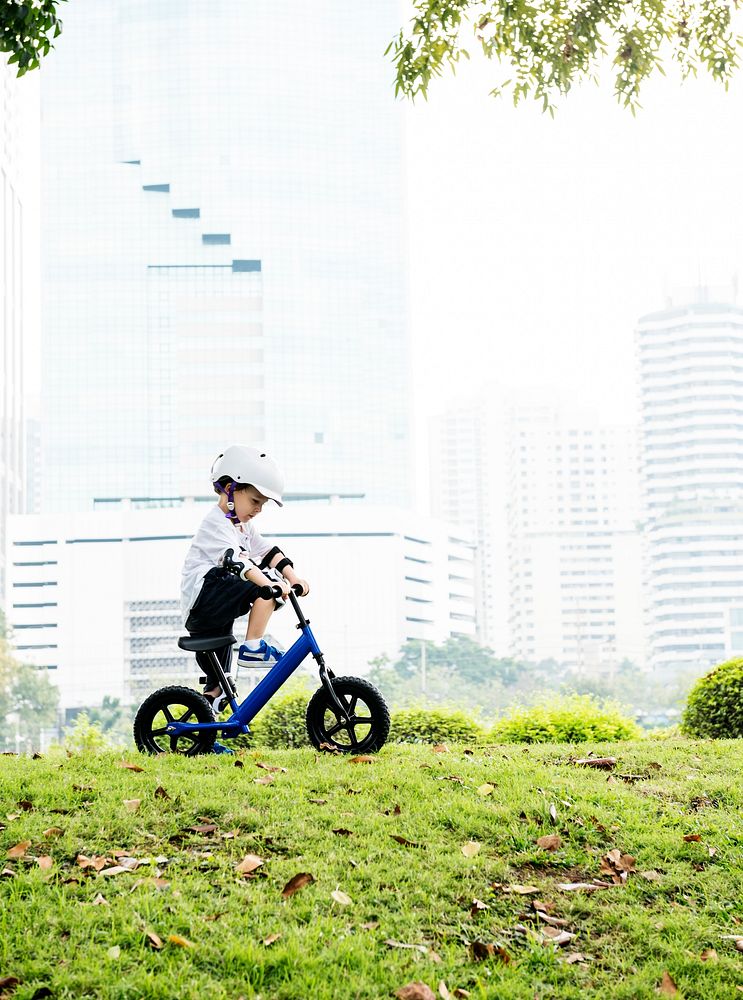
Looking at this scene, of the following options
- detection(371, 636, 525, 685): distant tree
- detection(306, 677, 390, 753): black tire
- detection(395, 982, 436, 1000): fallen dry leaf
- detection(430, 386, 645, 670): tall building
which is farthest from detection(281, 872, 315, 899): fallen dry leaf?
detection(430, 386, 645, 670): tall building

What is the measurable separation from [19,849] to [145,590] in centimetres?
9140

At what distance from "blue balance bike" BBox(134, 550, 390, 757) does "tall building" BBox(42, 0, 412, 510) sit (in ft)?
320

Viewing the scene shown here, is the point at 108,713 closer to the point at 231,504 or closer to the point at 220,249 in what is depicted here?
the point at 220,249

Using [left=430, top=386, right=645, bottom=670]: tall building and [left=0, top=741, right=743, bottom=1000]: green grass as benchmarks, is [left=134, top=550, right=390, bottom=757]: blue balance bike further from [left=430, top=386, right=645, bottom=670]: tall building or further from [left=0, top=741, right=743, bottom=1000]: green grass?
[left=430, top=386, right=645, bottom=670]: tall building

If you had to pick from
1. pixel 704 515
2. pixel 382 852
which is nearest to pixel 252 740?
pixel 382 852

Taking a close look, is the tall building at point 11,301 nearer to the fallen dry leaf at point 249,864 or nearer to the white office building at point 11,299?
the white office building at point 11,299

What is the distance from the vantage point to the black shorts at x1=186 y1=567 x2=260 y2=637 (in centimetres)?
548

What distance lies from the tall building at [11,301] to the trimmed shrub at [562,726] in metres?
108

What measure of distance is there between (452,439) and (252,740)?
146469 mm

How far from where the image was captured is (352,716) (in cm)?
556

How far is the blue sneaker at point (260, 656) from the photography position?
562 cm

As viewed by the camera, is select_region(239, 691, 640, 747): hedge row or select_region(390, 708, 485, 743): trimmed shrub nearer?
select_region(239, 691, 640, 747): hedge row

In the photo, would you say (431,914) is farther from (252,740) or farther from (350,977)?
(252,740)

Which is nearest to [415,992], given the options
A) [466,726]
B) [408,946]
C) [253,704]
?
[408,946]
